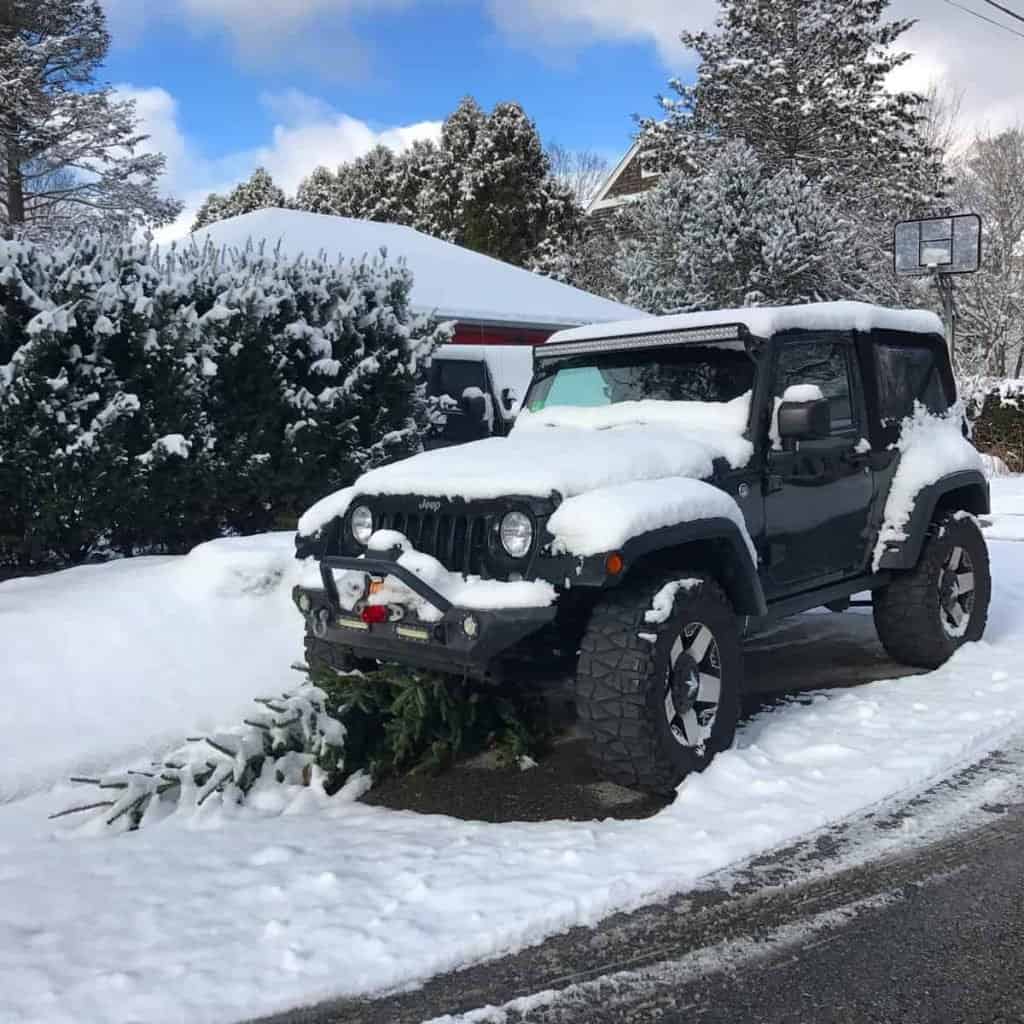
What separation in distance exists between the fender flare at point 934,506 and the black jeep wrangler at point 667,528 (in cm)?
2

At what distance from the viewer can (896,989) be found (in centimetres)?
269

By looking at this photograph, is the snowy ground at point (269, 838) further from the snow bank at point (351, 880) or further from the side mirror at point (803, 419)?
the side mirror at point (803, 419)

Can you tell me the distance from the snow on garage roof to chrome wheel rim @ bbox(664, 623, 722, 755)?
1188 cm

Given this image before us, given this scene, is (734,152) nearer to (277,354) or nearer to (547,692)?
(277,354)

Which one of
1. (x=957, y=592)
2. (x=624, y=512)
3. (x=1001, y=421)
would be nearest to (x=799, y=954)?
(x=624, y=512)

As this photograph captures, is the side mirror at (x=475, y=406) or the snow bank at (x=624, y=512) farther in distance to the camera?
the side mirror at (x=475, y=406)

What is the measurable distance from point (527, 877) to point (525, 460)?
1.68 meters

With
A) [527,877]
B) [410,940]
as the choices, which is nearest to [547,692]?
[527,877]

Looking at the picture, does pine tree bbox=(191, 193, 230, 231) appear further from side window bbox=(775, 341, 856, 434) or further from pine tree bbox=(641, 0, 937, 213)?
side window bbox=(775, 341, 856, 434)

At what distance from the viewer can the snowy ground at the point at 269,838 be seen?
2846mm

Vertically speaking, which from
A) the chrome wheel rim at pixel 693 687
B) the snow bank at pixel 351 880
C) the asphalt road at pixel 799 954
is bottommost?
the asphalt road at pixel 799 954

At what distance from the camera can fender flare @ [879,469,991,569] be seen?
5395mm

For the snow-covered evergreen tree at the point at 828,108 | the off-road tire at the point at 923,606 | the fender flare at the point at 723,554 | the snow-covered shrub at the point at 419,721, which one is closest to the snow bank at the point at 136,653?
the snow-covered shrub at the point at 419,721

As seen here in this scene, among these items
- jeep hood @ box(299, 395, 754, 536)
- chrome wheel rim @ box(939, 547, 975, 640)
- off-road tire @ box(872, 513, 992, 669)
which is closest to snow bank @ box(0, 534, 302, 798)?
jeep hood @ box(299, 395, 754, 536)
